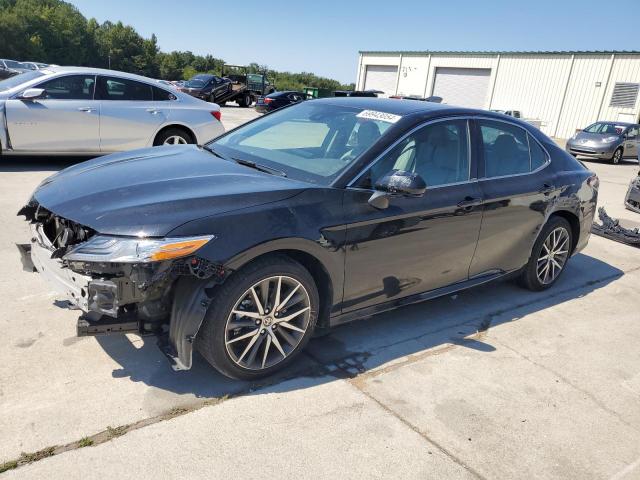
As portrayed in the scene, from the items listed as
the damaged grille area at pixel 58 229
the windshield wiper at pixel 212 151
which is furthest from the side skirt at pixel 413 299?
the damaged grille area at pixel 58 229

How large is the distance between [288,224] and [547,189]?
107 inches

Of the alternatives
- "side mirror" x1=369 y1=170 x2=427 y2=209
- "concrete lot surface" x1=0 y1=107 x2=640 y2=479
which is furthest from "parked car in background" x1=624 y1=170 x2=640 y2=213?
"side mirror" x1=369 y1=170 x2=427 y2=209

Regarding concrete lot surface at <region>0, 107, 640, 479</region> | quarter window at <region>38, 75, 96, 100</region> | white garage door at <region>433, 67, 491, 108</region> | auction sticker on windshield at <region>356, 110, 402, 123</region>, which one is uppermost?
white garage door at <region>433, 67, 491, 108</region>

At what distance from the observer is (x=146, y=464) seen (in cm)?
239

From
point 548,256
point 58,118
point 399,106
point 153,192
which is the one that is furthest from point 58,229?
point 58,118

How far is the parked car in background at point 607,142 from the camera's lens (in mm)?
18547

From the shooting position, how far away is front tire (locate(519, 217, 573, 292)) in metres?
4.75

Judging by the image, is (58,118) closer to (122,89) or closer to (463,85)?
(122,89)

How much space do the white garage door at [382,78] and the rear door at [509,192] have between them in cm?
3996

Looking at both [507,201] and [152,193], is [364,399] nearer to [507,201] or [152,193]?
[152,193]

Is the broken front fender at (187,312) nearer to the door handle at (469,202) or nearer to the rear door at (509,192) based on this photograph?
the door handle at (469,202)

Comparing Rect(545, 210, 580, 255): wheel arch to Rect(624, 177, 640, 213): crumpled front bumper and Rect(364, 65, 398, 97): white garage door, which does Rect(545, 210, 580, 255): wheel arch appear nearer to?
Rect(624, 177, 640, 213): crumpled front bumper

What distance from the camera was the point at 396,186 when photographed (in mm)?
3229

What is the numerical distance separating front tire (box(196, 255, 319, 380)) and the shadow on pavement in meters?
0.14
